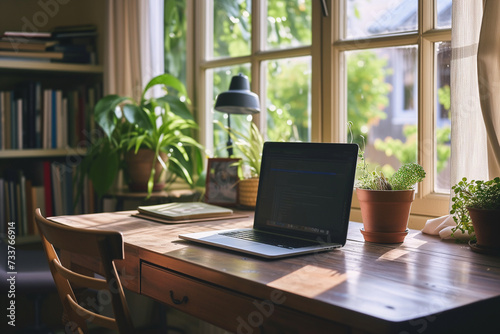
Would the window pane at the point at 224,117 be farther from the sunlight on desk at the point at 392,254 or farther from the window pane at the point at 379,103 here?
the window pane at the point at 379,103

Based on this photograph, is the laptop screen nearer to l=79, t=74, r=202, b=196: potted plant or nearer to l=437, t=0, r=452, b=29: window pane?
l=437, t=0, r=452, b=29: window pane

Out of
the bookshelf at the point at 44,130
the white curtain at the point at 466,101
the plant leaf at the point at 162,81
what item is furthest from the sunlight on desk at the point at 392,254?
the bookshelf at the point at 44,130

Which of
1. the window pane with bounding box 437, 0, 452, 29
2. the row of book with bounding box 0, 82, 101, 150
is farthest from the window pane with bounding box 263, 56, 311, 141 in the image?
the row of book with bounding box 0, 82, 101, 150

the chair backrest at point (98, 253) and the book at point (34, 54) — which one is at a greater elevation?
the book at point (34, 54)

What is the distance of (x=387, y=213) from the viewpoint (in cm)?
149

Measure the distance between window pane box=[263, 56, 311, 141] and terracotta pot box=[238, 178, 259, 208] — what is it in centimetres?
27

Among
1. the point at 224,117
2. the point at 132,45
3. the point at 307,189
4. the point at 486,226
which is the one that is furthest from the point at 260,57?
the point at 486,226

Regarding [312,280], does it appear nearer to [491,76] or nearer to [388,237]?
[388,237]

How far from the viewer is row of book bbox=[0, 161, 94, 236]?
2873 millimetres

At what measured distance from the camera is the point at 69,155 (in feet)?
9.95

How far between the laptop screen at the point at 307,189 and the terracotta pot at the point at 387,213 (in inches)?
3.0

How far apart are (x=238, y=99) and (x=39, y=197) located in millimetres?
1389

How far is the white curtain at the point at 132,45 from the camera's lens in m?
2.78

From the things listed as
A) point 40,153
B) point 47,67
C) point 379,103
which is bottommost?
point 40,153
